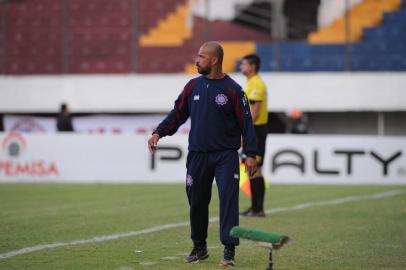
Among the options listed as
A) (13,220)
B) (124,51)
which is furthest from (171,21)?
(13,220)

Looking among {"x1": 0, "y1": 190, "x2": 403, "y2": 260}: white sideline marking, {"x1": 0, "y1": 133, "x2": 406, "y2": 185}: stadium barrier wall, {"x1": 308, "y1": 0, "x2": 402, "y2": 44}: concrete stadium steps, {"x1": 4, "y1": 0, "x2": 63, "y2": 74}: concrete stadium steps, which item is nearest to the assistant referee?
{"x1": 0, "y1": 190, "x2": 403, "y2": 260}: white sideline marking

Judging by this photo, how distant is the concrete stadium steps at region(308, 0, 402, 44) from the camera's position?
2891 cm

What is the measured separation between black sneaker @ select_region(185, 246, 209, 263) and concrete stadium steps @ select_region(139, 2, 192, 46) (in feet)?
73.6

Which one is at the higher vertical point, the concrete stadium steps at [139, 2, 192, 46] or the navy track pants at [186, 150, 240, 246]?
the concrete stadium steps at [139, 2, 192, 46]

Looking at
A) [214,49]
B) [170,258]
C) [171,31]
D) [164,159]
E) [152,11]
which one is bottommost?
[164,159]

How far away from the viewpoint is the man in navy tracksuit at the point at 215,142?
7.35 meters

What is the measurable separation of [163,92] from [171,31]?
2737 millimetres

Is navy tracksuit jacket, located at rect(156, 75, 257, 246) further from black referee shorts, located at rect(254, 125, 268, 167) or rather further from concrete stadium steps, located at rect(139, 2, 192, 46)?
concrete stadium steps, located at rect(139, 2, 192, 46)

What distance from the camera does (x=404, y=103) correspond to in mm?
28109

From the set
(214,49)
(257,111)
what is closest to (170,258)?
(214,49)

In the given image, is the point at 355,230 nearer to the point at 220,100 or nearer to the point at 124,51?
the point at 220,100

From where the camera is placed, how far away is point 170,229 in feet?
33.6

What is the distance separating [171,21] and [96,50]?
8.98 ft

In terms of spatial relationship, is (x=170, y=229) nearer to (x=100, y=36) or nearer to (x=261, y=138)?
(x=261, y=138)
